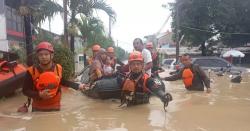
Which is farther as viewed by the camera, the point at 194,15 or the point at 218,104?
the point at 194,15

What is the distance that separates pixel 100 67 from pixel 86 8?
21.9ft

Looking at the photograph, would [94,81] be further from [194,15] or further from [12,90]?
[194,15]

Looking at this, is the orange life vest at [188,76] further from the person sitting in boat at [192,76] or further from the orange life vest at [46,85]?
the orange life vest at [46,85]

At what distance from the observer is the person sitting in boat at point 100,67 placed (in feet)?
31.0

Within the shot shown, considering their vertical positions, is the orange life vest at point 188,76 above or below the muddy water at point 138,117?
above

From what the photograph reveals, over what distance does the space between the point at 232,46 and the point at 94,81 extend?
32.3 metres

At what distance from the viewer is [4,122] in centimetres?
629

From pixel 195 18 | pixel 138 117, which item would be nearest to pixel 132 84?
pixel 138 117

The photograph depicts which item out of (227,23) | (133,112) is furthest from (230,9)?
(133,112)

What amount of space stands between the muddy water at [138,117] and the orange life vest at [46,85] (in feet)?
0.46

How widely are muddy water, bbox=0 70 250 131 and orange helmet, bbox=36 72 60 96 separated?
50cm

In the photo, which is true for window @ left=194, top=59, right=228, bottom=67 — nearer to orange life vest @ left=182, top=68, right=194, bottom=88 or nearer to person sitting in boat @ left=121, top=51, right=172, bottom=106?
orange life vest @ left=182, top=68, right=194, bottom=88

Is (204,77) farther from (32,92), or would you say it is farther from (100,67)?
(32,92)

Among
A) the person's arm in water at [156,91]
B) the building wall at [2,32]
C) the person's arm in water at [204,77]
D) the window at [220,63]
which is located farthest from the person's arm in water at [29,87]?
the window at [220,63]
